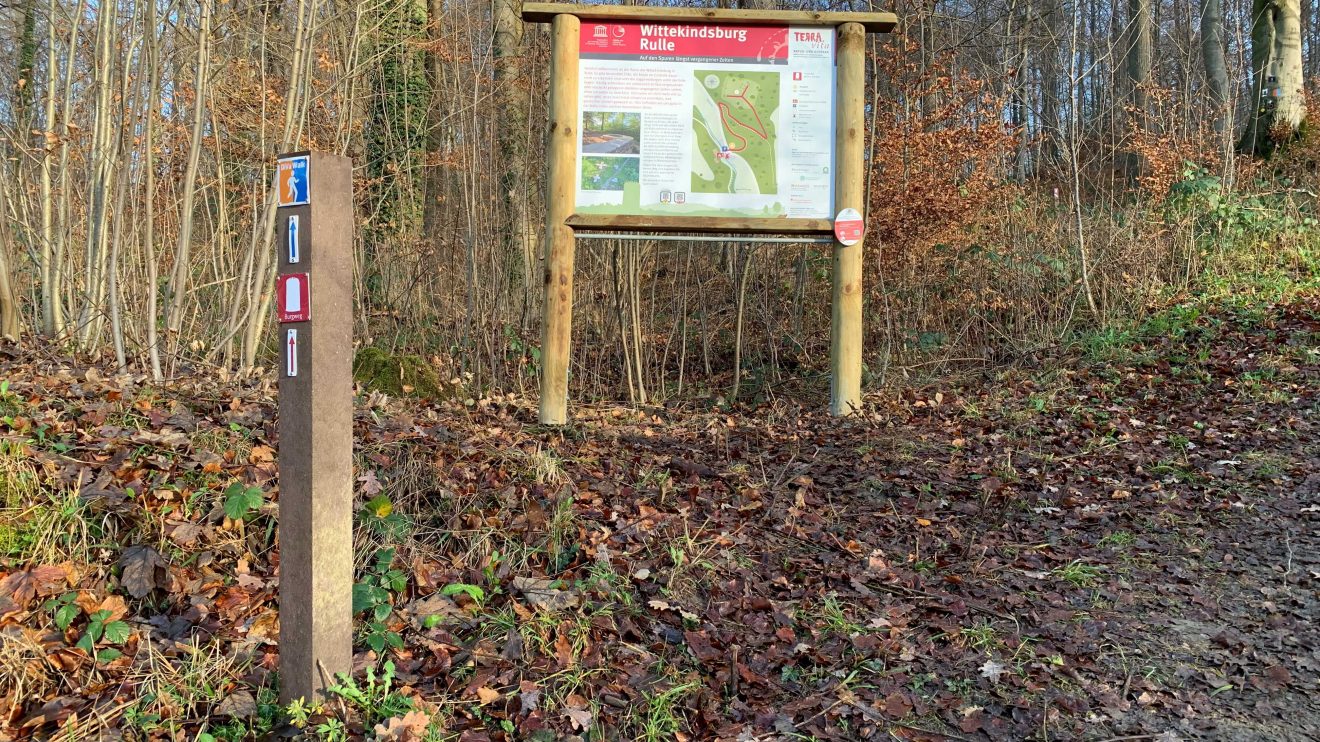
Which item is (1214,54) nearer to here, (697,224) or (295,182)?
(697,224)

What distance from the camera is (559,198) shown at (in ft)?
21.0

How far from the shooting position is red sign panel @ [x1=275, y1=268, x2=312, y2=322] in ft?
8.30

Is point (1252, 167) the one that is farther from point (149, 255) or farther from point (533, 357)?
point (149, 255)

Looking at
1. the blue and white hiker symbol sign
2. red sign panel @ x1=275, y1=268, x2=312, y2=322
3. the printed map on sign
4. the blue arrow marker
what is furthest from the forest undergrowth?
the printed map on sign

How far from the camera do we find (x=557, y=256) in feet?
21.0

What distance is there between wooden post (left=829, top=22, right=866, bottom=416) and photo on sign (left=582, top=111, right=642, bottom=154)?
1.51 metres

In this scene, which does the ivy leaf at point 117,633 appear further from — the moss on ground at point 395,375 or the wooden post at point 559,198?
the moss on ground at point 395,375

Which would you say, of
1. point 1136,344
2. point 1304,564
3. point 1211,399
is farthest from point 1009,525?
point 1136,344

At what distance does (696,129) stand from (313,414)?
4626 millimetres

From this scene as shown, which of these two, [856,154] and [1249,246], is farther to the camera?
[1249,246]

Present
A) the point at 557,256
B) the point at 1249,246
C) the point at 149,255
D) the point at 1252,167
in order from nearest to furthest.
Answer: the point at 149,255, the point at 557,256, the point at 1249,246, the point at 1252,167

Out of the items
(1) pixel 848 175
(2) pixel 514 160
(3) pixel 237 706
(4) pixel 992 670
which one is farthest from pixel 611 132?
(3) pixel 237 706

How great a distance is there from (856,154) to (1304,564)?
3.87m

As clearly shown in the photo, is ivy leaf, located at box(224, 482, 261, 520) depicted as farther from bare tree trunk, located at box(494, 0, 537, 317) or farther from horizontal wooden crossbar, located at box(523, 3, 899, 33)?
bare tree trunk, located at box(494, 0, 537, 317)
